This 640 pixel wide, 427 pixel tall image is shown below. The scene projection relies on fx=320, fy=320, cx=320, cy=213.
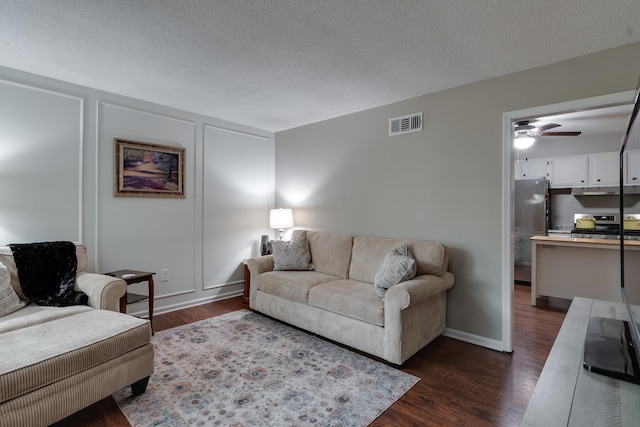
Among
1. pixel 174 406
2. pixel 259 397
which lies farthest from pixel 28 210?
pixel 259 397

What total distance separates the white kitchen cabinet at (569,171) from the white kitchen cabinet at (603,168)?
0.07 metres

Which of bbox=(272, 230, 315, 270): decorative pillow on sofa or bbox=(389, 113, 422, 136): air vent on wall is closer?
bbox=(389, 113, 422, 136): air vent on wall

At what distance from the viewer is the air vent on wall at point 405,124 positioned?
3.30 meters

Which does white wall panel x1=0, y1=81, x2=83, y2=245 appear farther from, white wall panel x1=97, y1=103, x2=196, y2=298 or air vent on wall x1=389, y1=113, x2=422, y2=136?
air vent on wall x1=389, y1=113, x2=422, y2=136

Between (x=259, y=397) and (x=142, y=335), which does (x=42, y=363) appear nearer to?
(x=142, y=335)

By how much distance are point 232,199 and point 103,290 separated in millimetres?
2160

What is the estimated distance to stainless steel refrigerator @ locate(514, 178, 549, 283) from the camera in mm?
5230

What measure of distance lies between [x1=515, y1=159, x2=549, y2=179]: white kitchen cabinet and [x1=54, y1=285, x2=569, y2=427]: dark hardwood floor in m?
3.20

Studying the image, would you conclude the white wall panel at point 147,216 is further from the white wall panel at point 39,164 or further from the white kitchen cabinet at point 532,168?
the white kitchen cabinet at point 532,168

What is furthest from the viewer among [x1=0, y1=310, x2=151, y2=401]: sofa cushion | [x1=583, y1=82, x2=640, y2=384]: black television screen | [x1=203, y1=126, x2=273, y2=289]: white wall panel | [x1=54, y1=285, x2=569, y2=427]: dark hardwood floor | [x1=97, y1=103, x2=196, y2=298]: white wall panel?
[x1=203, y1=126, x2=273, y2=289]: white wall panel

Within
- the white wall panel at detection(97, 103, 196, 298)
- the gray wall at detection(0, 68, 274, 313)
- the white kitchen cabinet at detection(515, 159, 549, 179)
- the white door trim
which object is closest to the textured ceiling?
the gray wall at detection(0, 68, 274, 313)

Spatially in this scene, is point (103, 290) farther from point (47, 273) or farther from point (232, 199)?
point (232, 199)

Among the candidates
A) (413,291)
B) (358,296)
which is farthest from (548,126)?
(358,296)

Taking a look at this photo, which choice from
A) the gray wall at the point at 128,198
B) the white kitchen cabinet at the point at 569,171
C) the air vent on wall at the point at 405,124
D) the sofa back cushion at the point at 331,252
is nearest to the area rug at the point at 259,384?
the sofa back cushion at the point at 331,252
